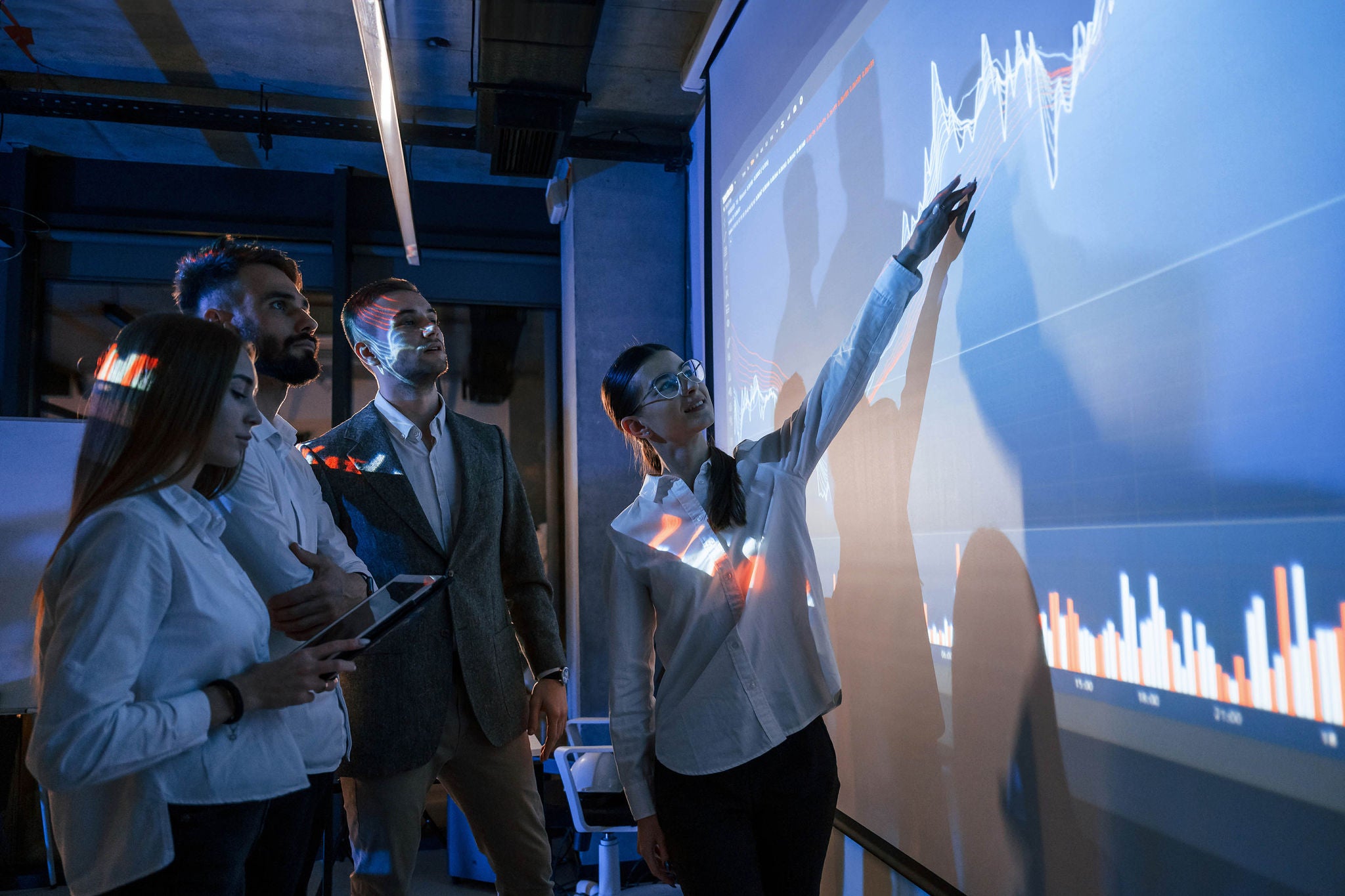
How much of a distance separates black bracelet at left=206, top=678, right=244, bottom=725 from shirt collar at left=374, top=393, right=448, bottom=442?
3.06 feet

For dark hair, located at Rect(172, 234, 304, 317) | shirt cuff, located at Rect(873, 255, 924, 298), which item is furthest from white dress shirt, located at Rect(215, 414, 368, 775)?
shirt cuff, located at Rect(873, 255, 924, 298)

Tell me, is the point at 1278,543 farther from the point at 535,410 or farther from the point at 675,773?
the point at 535,410

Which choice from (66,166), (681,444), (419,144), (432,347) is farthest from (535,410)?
(681,444)

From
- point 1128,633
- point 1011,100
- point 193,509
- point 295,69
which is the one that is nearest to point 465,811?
point 193,509

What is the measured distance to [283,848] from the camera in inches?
47.2

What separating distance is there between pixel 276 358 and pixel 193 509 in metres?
0.64

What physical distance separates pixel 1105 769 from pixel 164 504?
1.34m

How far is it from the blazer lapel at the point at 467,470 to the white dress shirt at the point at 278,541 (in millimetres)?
378

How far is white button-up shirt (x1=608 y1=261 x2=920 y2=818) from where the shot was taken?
1473 mm

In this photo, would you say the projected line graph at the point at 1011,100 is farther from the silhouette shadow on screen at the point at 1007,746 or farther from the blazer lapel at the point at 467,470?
the blazer lapel at the point at 467,470

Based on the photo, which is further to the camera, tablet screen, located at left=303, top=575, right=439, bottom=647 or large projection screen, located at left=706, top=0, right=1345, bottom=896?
tablet screen, located at left=303, top=575, right=439, bottom=647

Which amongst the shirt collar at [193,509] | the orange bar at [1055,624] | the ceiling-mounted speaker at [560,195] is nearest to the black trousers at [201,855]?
the shirt collar at [193,509]

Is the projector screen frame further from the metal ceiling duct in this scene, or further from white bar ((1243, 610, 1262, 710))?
white bar ((1243, 610, 1262, 710))

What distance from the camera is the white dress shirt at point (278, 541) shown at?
4.17ft
